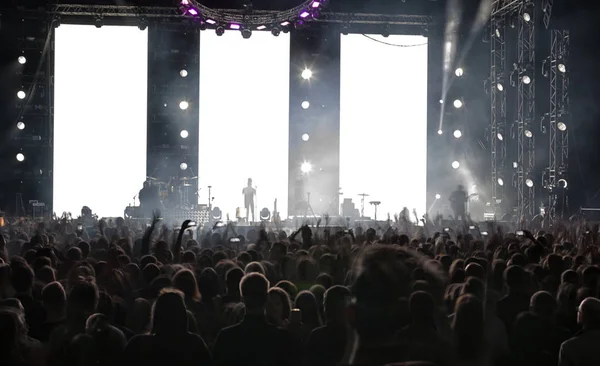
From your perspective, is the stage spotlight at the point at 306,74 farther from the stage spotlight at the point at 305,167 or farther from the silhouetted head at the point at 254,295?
the silhouetted head at the point at 254,295

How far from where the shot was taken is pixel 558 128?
1842 centimetres

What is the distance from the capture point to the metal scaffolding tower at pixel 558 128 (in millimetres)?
18062

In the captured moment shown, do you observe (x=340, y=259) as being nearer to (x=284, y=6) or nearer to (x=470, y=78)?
(x=284, y=6)

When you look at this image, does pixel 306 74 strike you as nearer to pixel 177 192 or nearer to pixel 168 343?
pixel 177 192

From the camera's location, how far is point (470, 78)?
23812mm

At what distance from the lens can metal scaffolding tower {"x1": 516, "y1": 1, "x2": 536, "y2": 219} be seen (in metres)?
19.5

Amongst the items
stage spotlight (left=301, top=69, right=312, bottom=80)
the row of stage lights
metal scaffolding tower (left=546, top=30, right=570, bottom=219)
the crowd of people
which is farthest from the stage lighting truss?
the crowd of people

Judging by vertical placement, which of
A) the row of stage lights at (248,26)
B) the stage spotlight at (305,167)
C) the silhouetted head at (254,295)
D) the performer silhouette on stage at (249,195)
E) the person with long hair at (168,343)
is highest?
the row of stage lights at (248,26)

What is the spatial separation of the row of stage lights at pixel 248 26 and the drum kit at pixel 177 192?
4840 mm

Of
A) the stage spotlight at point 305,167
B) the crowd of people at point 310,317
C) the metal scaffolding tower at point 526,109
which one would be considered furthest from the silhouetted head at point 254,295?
the stage spotlight at point 305,167

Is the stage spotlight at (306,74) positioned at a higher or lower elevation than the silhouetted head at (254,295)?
higher

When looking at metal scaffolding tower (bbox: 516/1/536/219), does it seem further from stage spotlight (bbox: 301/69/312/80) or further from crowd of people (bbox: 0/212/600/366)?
crowd of people (bbox: 0/212/600/366)

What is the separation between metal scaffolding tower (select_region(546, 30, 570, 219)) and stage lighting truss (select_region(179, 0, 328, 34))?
6428 millimetres

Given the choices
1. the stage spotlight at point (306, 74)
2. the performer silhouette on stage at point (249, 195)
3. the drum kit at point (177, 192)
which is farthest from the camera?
the stage spotlight at point (306, 74)
